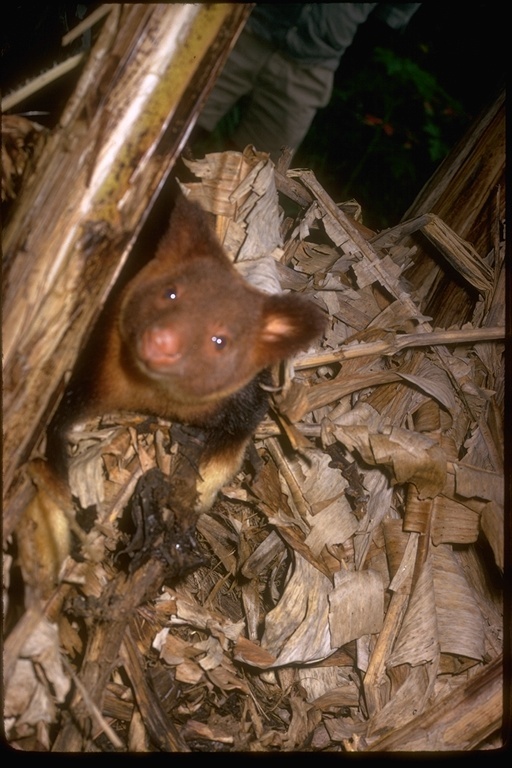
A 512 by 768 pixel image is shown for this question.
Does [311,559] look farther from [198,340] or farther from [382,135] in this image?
[382,135]

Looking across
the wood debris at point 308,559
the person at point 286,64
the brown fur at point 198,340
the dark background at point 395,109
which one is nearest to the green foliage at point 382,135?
the dark background at point 395,109

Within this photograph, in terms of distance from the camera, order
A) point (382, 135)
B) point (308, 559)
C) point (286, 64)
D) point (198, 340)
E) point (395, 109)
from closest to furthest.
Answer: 1. point (198, 340)
2. point (308, 559)
3. point (286, 64)
4. point (395, 109)
5. point (382, 135)

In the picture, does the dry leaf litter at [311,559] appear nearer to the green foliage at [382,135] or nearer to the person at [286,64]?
the person at [286,64]

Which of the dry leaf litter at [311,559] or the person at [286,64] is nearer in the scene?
the dry leaf litter at [311,559]

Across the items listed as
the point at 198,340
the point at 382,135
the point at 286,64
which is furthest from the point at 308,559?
the point at 382,135

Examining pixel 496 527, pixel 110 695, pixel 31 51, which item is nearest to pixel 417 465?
pixel 496 527

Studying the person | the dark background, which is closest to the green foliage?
the dark background
